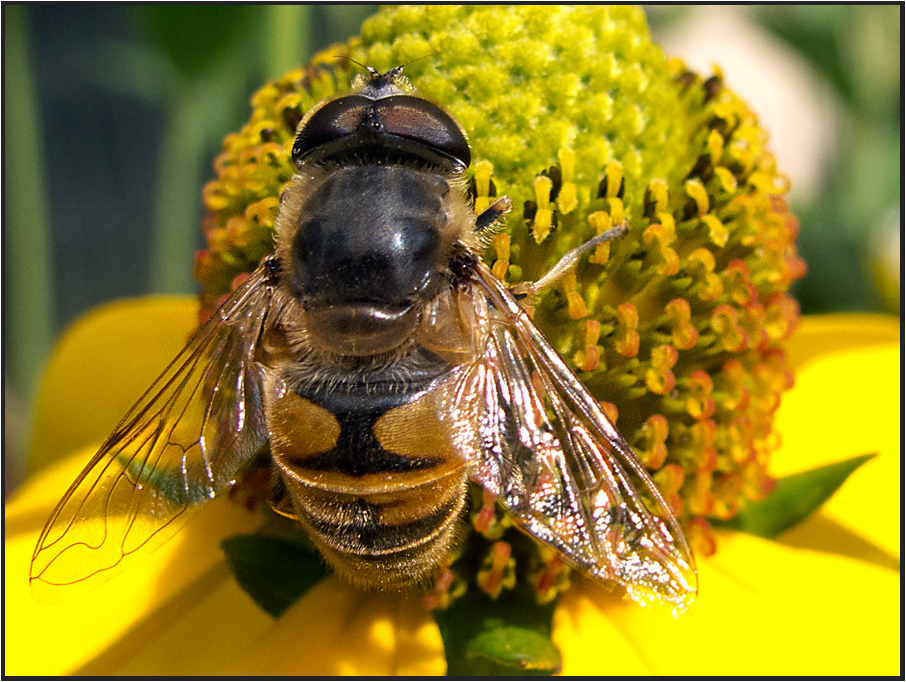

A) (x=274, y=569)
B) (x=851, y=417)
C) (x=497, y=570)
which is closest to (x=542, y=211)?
(x=497, y=570)

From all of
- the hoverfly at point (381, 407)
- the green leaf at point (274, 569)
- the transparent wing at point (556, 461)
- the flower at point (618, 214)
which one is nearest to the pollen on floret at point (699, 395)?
the flower at point (618, 214)

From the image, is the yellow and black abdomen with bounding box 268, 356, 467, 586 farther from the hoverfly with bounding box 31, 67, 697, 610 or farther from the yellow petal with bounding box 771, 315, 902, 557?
the yellow petal with bounding box 771, 315, 902, 557

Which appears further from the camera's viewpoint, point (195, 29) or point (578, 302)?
point (195, 29)

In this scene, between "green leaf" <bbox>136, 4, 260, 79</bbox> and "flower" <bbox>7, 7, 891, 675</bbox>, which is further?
"green leaf" <bbox>136, 4, 260, 79</bbox>

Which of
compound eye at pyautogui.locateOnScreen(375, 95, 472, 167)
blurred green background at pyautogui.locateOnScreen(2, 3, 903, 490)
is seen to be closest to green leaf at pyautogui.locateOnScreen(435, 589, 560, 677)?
compound eye at pyautogui.locateOnScreen(375, 95, 472, 167)

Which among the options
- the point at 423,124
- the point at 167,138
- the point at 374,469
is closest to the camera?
the point at 374,469

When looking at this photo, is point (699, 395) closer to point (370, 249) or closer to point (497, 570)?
point (497, 570)

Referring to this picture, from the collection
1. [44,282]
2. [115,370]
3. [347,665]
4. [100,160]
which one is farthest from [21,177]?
[347,665]
